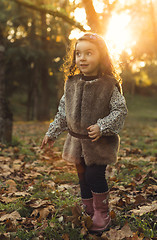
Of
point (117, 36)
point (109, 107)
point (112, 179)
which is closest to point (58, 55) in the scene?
point (117, 36)

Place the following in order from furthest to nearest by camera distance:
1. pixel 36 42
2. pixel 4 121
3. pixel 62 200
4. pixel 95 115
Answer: pixel 36 42, pixel 4 121, pixel 62 200, pixel 95 115

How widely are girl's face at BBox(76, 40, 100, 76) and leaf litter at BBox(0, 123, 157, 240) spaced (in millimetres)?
1428

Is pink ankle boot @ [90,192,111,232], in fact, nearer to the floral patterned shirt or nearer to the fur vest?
the fur vest

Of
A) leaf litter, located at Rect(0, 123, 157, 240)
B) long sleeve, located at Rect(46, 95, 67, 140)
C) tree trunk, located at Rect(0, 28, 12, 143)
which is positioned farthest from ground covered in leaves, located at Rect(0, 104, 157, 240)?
tree trunk, located at Rect(0, 28, 12, 143)

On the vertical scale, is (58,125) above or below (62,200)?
above

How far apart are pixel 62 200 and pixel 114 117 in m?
1.38

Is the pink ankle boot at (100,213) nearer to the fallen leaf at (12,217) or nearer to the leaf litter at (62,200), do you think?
the leaf litter at (62,200)

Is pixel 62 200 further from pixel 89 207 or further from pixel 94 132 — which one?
pixel 94 132

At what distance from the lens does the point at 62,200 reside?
317 centimetres

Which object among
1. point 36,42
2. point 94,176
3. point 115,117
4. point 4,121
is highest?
point 36,42

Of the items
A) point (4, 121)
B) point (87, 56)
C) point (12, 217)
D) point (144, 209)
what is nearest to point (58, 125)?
point (87, 56)

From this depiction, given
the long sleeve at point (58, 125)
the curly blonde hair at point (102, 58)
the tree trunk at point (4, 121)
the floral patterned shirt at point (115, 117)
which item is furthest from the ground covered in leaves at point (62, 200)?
the curly blonde hair at point (102, 58)

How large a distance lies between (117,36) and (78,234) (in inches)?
198

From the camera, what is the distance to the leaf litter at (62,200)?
247 cm
